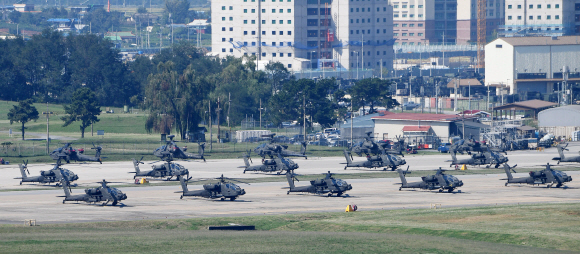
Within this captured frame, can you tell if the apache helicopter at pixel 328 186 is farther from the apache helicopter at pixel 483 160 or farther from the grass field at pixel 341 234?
the apache helicopter at pixel 483 160

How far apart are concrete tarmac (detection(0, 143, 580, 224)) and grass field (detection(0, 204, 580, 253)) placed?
391 cm

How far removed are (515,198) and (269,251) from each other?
102ft

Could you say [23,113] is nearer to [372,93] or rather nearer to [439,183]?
[372,93]

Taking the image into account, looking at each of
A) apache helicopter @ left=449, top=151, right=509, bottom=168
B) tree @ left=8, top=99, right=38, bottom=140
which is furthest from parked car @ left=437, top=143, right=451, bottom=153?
tree @ left=8, top=99, right=38, bottom=140

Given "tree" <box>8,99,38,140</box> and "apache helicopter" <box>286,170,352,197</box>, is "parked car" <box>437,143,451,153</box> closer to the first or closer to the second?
"apache helicopter" <box>286,170,352,197</box>

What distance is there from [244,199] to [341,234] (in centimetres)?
1836

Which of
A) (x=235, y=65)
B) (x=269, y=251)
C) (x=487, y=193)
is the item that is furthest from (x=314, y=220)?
(x=235, y=65)

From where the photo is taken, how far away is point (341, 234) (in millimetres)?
42719

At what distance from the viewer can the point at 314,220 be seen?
161 feet

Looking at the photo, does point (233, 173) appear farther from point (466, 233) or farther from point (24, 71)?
point (24, 71)

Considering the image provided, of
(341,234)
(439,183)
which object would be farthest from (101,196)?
(439,183)

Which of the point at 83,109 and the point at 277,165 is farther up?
the point at 83,109

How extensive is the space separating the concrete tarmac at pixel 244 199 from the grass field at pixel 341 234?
12.8 feet

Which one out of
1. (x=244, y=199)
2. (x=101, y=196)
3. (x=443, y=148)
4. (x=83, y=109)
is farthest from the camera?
(x=83, y=109)
